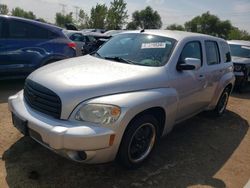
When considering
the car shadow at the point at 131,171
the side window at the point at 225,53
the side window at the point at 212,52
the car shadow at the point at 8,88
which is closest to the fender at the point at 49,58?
the car shadow at the point at 8,88

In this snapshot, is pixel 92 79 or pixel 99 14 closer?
pixel 92 79

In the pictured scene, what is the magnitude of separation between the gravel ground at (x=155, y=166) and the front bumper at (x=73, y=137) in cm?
39

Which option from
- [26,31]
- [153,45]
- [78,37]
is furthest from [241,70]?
[78,37]

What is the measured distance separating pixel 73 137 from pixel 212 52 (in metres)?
3.61

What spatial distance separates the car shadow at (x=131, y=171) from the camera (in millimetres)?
3600

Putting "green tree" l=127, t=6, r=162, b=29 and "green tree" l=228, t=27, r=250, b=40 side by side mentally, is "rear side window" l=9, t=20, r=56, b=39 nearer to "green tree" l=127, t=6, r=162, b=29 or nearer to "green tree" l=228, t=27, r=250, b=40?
"green tree" l=228, t=27, r=250, b=40

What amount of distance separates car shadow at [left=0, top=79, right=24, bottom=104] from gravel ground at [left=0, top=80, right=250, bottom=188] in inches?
43.7

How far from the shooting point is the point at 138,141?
3.97m

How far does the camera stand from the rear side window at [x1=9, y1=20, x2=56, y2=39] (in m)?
6.93

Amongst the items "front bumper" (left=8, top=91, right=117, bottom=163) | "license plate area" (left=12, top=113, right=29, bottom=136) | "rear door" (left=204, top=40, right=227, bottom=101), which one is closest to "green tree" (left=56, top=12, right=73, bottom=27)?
"rear door" (left=204, top=40, right=227, bottom=101)

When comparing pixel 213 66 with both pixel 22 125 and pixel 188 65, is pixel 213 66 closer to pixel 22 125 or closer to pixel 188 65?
pixel 188 65

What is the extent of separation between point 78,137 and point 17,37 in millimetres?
4537

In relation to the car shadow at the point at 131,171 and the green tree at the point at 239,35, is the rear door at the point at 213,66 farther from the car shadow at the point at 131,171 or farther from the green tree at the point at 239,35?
the green tree at the point at 239,35

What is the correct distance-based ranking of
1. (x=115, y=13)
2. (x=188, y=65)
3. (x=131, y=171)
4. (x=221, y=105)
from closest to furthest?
1. (x=131, y=171)
2. (x=188, y=65)
3. (x=221, y=105)
4. (x=115, y=13)
